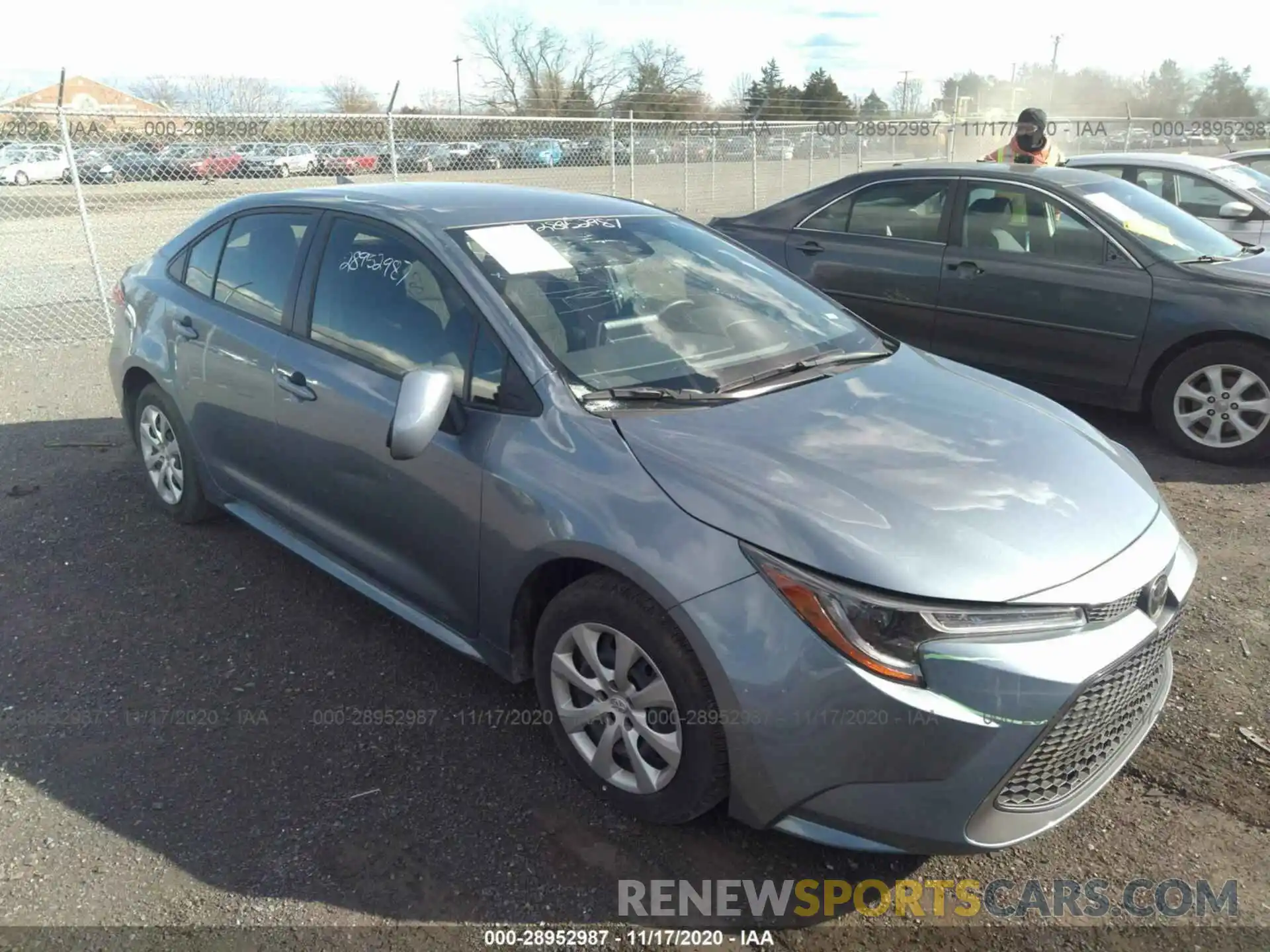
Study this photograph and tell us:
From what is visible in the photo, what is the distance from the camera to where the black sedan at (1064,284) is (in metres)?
5.32

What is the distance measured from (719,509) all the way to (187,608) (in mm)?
2572

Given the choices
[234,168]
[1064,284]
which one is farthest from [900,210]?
[234,168]

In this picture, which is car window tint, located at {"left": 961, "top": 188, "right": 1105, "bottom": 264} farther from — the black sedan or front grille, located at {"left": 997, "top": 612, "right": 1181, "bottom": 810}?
front grille, located at {"left": 997, "top": 612, "right": 1181, "bottom": 810}

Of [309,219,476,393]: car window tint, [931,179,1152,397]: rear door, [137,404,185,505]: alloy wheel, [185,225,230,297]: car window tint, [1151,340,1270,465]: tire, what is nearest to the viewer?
[309,219,476,393]: car window tint

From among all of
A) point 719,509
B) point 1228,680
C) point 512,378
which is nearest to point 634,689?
point 719,509

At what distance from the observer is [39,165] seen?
13.5 m

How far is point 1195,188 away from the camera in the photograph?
8.60 metres

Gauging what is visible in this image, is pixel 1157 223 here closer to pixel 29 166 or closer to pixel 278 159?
pixel 278 159

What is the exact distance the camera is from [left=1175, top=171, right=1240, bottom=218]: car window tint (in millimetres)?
8547

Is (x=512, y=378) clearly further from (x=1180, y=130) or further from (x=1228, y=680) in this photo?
(x=1180, y=130)

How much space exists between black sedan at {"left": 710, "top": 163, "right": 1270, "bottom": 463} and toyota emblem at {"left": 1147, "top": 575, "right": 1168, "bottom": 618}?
344 centimetres

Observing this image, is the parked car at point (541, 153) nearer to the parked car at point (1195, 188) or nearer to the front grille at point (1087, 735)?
the parked car at point (1195, 188)
